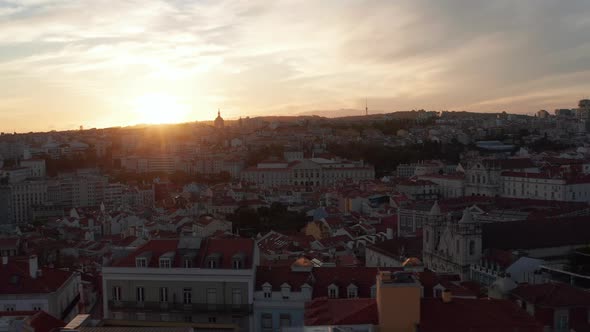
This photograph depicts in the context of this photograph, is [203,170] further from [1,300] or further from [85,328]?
[85,328]

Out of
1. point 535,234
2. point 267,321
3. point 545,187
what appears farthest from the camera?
point 545,187

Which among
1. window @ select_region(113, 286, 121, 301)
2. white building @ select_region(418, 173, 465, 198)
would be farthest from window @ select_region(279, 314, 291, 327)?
white building @ select_region(418, 173, 465, 198)

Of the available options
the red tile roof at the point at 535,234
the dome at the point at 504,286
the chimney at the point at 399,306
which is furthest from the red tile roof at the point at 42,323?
the red tile roof at the point at 535,234

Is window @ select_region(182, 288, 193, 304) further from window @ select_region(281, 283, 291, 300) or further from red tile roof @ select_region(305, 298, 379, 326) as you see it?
red tile roof @ select_region(305, 298, 379, 326)

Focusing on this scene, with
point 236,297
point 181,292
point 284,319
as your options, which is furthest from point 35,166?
point 284,319

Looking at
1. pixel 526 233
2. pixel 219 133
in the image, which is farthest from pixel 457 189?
pixel 219 133

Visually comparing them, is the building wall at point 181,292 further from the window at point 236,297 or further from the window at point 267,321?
the window at point 267,321

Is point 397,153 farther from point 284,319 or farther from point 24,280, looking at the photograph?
point 284,319
